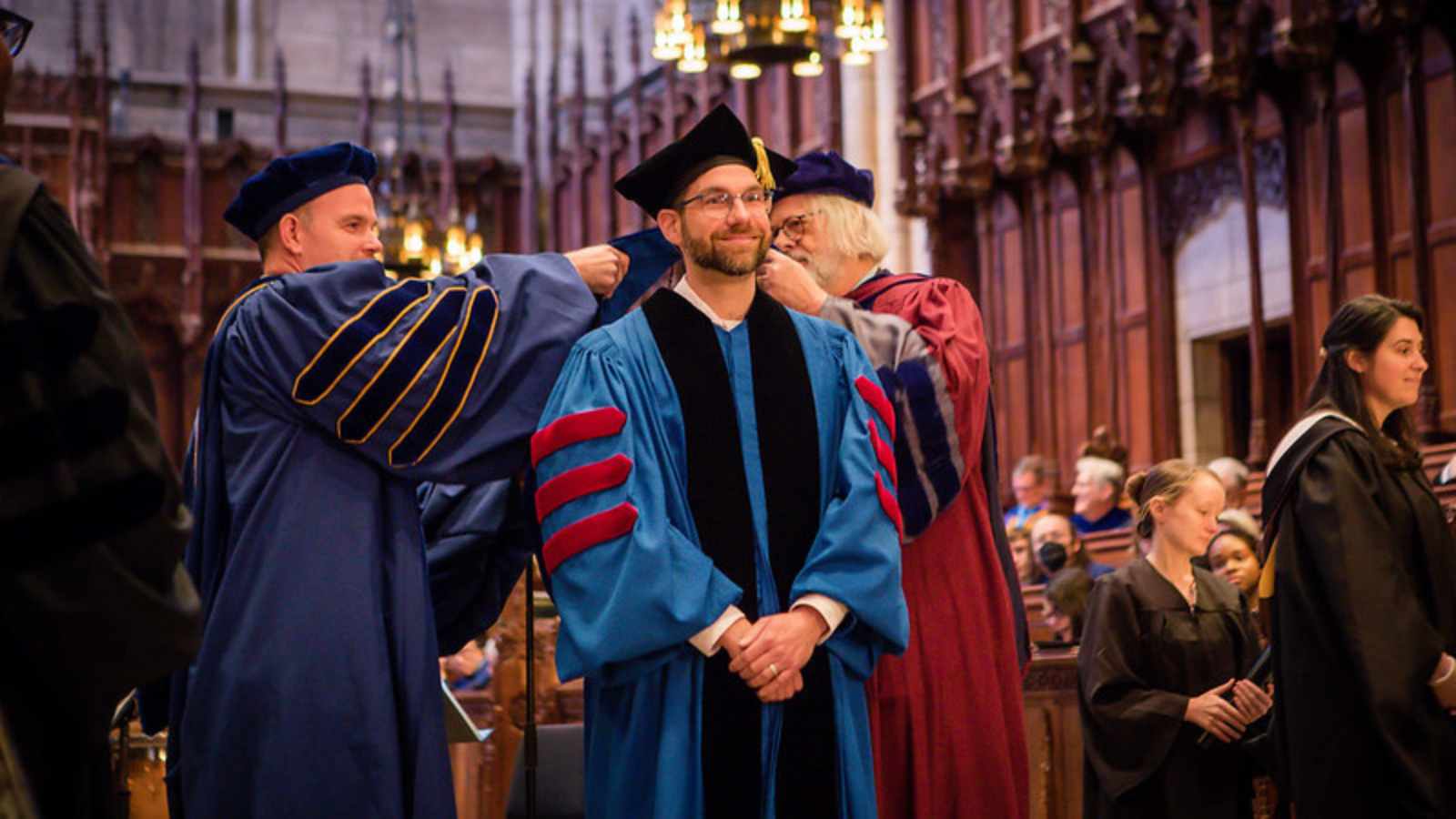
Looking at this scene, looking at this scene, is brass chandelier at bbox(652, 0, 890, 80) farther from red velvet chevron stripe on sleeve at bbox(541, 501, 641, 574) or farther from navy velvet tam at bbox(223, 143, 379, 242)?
red velvet chevron stripe on sleeve at bbox(541, 501, 641, 574)

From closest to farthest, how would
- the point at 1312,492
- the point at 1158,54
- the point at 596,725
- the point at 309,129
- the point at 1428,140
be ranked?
1. the point at 596,725
2. the point at 1312,492
3. the point at 1428,140
4. the point at 1158,54
5. the point at 309,129

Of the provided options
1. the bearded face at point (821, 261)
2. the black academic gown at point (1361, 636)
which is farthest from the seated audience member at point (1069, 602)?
the bearded face at point (821, 261)

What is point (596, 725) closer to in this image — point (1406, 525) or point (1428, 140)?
point (1406, 525)

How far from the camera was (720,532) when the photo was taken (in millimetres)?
3209

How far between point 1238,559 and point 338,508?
395 cm

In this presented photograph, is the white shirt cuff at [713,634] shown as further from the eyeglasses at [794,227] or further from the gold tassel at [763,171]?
the eyeglasses at [794,227]

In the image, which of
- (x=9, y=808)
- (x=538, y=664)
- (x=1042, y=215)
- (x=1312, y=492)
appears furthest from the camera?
(x=1042, y=215)

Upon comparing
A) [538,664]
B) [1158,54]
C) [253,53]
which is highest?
[253,53]

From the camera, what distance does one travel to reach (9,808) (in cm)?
208

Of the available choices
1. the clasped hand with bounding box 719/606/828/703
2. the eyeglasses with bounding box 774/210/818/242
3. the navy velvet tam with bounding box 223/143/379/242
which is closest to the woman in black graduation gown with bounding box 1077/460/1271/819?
the eyeglasses with bounding box 774/210/818/242

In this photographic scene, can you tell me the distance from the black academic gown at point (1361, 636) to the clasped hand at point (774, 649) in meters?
1.69

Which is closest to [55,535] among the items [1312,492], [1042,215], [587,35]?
[1312,492]

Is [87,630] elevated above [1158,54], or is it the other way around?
[1158,54]

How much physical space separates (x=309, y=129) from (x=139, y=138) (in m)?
1.99
